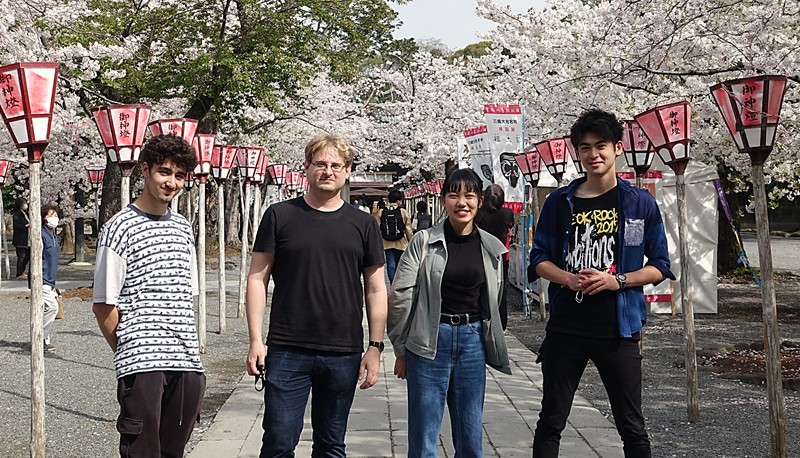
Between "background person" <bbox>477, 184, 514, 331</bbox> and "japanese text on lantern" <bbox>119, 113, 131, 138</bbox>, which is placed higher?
"japanese text on lantern" <bbox>119, 113, 131, 138</bbox>

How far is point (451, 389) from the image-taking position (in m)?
3.99

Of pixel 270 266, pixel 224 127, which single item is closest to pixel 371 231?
pixel 270 266

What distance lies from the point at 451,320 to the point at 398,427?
→ 2.47 meters

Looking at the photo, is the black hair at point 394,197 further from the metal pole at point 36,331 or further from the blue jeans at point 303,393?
the blue jeans at point 303,393

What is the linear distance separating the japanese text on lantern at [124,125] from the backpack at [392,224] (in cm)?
610

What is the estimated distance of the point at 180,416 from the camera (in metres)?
3.52

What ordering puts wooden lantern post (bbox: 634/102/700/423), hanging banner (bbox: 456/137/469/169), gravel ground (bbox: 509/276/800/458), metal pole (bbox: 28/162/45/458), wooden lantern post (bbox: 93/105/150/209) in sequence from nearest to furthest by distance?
metal pole (bbox: 28/162/45/458) < gravel ground (bbox: 509/276/800/458) < wooden lantern post (bbox: 634/102/700/423) < wooden lantern post (bbox: 93/105/150/209) < hanging banner (bbox: 456/137/469/169)

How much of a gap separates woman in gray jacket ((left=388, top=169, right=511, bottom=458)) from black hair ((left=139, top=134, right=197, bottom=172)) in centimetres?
103

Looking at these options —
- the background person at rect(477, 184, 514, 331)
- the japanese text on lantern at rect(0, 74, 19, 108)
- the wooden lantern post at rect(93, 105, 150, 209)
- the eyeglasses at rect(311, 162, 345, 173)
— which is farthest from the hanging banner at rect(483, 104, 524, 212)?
the eyeglasses at rect(311, 162, 345, 173)

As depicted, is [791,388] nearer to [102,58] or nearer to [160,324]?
[160,324]

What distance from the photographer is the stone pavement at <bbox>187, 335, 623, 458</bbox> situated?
556 centimetres

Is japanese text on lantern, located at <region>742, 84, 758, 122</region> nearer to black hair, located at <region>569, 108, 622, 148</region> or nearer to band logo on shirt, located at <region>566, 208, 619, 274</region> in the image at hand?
black hair, located at <region>569, 108, 622, 148</region>

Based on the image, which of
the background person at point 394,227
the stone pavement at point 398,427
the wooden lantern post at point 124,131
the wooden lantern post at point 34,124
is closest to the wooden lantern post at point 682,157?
the stone pavement at point 398,427

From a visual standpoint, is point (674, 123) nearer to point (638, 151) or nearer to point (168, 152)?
point (638, 151)
